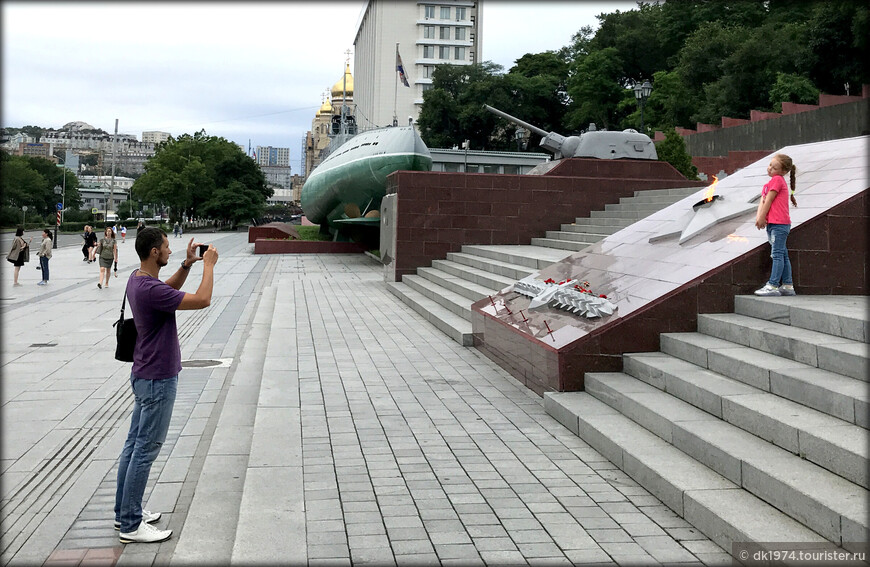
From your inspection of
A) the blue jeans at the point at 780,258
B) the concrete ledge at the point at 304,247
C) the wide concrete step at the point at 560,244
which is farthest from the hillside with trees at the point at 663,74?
the blue jeans at the point at 780,258

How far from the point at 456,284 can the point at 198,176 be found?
67057 mm

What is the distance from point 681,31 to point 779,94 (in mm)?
→ 23082

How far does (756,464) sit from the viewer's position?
4.21 meters

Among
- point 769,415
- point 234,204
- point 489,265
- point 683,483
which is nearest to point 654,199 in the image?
point 489,265

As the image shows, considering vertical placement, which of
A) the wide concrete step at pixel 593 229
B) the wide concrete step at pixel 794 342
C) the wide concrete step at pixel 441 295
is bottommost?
the wide concrete step at pixel 441 295

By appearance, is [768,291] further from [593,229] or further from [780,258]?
[593,229]

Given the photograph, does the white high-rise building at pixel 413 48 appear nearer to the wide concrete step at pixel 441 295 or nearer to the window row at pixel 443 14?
the window row at pixel 443 14

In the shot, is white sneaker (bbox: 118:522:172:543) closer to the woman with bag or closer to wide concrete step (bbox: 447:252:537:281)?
wide concrete step (bbox: 447:252:537:281)

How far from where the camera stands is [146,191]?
7600cm

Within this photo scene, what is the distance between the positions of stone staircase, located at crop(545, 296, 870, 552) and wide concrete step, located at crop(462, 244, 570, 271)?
5985 mm

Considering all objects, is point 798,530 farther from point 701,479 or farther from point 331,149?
point 331,149

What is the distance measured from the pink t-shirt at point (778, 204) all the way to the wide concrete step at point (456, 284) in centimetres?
535

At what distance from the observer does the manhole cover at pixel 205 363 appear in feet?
29.6

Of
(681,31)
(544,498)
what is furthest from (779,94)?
(544,498)
